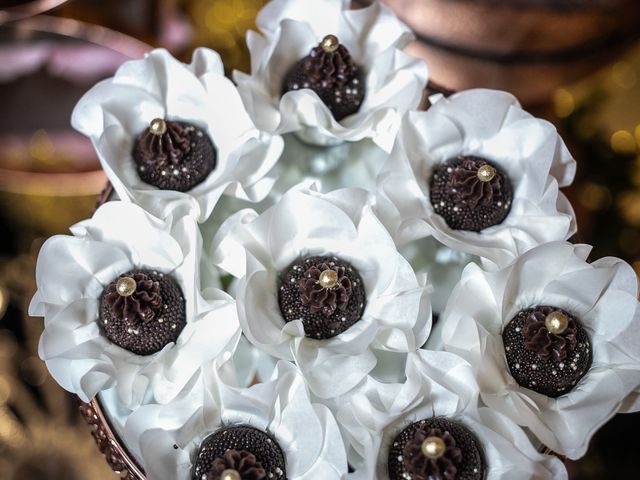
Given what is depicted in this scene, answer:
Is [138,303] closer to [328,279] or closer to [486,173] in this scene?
[328,279]

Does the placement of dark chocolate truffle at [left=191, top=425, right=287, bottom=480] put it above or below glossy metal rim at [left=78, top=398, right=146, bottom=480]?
above

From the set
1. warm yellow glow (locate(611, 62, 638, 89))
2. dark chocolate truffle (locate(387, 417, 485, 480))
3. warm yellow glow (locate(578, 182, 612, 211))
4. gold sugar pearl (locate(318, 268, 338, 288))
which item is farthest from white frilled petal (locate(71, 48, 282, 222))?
warm yellow glow (locate(611, 62, 638, 89))

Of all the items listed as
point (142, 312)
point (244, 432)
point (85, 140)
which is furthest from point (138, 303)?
point (85, 140)

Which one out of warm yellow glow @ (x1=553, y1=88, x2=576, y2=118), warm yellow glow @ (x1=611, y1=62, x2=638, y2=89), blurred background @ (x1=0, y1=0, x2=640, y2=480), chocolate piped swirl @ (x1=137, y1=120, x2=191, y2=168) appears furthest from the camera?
warm yellow glow @ (x1=611, y1=62, x2=638, y2=89)

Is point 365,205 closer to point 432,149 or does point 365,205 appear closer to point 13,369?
point 432,149

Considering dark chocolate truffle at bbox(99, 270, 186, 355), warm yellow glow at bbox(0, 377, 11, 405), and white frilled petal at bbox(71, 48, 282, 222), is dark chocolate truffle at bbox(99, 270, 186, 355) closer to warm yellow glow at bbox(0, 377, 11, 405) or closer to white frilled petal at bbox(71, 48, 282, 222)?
white frilled petal at bbox(71, 48, 282, 222)

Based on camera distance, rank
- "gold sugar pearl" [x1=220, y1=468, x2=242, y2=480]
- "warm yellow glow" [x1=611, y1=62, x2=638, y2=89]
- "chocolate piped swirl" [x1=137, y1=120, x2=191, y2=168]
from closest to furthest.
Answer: "gold sugar pearl" [x1=220, y1=468, x2=242, y2=480]
"chocolate piped swirl" [x1=137, y1=120, x2=191, y2=168]
"warm yellow glow" [x1=611, y1=62, x2=638, y2=89]

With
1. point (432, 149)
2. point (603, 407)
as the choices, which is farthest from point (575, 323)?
point (432, 149)
